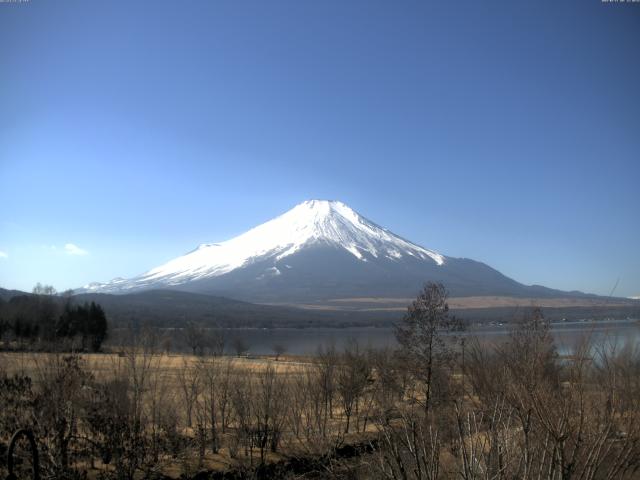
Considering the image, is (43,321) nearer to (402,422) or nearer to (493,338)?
(493,338)

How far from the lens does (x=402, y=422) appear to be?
20.8ft

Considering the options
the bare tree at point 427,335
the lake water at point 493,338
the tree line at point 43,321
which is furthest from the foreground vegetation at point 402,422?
the tree line at point 43,321

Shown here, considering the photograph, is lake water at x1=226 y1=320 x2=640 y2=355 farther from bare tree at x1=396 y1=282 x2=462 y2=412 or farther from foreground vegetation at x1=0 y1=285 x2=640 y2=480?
bare tree at x1=396 y1=282 x2=462 y2=412

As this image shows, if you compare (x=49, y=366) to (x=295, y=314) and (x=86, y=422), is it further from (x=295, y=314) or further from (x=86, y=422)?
(x=295, y=314)

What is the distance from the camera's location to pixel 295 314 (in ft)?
578

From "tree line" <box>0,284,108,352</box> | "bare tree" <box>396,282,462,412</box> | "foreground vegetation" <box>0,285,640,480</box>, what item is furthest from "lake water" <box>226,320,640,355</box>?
"tree line" <box>0,284,108,352</box>

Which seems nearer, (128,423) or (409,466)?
(409,466)

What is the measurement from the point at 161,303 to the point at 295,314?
48.9 metres

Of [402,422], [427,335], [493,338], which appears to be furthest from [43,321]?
[402,422]

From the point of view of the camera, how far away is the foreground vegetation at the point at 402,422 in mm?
4887

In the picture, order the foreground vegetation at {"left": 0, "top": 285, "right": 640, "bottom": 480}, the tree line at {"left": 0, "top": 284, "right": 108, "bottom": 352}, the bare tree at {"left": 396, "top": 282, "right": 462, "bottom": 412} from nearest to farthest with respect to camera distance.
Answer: the foreground vegetation at {"left": 0, "top": 285, "right": 640, "bottom": 480}
the bare tree at {"left": 396, "top": 282, "right": 462, "bottom": 412}
the tree line at {"left": 0, "top": 284, "right": 108, "bottom": 352}

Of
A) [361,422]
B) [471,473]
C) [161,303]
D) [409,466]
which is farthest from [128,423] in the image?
[161,303]

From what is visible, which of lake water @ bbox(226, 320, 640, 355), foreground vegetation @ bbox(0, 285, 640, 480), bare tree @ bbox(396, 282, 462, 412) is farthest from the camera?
bare tree @ bbox(396, 282, 462, 412)

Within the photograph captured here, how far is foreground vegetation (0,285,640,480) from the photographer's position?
16.0 ft
